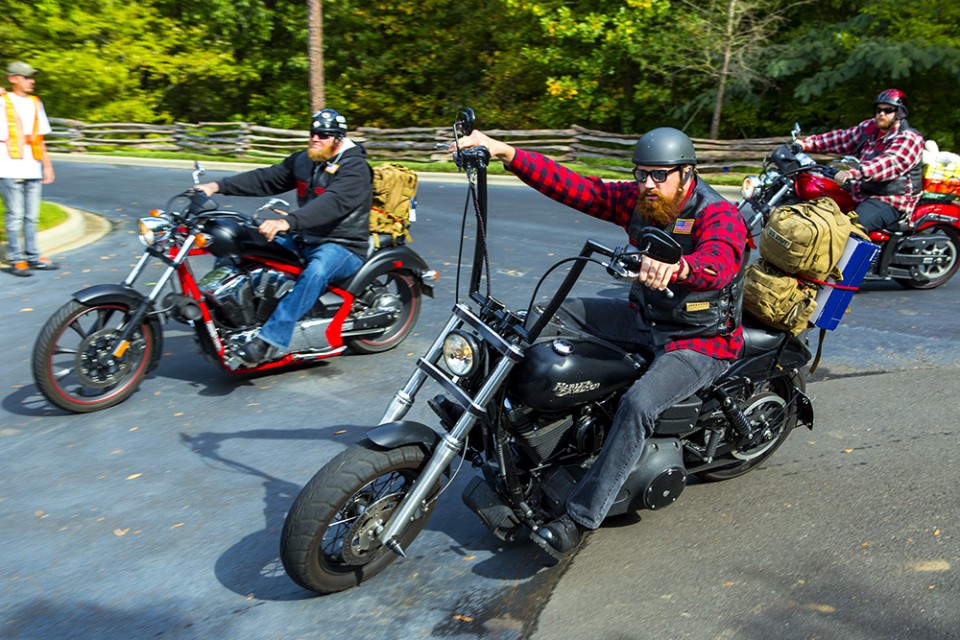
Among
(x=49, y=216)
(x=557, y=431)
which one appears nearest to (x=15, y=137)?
(x=49, y=216)

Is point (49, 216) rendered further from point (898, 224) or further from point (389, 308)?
point (898, 224)

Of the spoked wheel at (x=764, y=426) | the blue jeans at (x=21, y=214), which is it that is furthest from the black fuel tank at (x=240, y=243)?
the blue jeans at (x=21, y=214)

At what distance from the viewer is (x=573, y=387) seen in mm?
3852

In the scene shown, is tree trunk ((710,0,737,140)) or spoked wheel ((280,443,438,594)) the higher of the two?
tree trunk ((710,0,737,140))

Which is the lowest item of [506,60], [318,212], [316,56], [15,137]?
[318,212]

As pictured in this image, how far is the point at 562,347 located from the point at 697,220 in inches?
37.2

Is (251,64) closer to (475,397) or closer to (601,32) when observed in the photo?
(601,32)

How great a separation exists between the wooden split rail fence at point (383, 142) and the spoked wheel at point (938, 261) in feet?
35.3

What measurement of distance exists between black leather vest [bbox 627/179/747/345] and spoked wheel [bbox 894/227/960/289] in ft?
18.6

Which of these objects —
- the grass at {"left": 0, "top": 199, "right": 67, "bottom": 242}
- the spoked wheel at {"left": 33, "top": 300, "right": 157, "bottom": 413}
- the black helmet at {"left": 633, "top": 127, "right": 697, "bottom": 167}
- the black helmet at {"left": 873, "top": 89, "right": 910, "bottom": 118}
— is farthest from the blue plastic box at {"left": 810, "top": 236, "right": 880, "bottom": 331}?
the grass at {"left": 0, "top": 199, "right": 67, "bottom": 242}

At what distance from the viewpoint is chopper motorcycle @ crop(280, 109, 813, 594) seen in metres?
3.61

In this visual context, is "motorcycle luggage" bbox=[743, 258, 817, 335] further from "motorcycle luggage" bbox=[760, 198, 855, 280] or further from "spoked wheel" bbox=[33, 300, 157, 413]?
"spoked wheel" bbox=[33, 300, 157, 413]

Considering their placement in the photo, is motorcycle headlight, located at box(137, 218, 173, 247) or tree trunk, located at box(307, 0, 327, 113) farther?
tree trunk, located at box(307, 0, 327, 113)

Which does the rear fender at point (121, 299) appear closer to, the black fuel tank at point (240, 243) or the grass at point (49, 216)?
the black fuel tank at point (240, 243)
